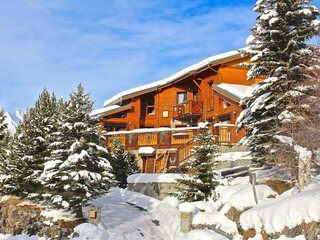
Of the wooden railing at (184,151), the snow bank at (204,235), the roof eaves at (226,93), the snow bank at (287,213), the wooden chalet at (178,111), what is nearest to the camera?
the snow bank at (287,213)

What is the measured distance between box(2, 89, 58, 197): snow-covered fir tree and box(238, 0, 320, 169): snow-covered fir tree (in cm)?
930

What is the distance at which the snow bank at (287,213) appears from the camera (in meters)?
10.2

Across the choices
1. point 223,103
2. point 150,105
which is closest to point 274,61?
point 223,103

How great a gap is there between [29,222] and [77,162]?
4.10 m

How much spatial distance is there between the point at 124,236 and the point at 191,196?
3.24m

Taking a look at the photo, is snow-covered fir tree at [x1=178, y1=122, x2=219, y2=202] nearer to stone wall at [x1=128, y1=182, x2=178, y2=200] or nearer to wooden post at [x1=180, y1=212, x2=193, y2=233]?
wooden post at [x1=180, y1=212, x2=193, y2=233]

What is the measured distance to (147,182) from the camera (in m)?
22.3

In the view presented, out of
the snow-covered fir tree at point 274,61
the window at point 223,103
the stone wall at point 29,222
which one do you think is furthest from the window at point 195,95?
the stone wall at point 29,222

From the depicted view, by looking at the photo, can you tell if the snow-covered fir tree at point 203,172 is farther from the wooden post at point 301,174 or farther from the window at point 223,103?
the window at point 223,103

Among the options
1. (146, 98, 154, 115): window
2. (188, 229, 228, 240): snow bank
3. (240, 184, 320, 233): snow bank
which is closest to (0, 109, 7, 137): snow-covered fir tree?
(146, 98, 154, 115): window

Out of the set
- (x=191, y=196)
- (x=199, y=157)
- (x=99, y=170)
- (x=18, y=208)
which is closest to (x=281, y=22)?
(x=199, y=157)

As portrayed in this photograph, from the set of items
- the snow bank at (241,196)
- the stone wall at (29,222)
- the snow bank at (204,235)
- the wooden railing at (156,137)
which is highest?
the wooden railing at (156,137)

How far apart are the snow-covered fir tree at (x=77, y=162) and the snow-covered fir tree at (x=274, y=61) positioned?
19.3ft

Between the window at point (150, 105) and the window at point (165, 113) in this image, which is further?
the window at point (150, 105)
